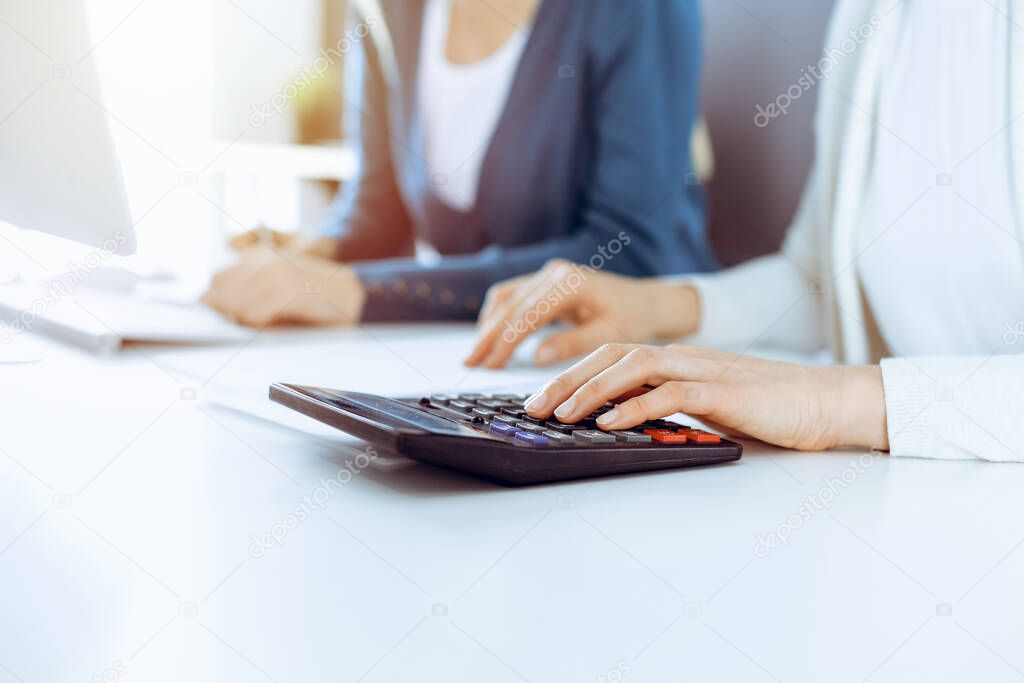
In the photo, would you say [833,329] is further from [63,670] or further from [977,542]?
[63,670]

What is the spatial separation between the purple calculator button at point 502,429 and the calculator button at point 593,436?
39 mm

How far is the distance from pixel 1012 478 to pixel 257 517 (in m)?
0.49

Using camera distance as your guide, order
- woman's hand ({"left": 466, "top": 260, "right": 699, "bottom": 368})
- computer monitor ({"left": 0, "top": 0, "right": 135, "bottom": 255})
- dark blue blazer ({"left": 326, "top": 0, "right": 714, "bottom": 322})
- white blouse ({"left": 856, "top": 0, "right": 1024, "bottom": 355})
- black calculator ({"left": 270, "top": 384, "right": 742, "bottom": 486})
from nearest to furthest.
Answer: black calculator ({"left": 270, "top": 384, "right": 742, "bottom": 486})
computer monitor ({"left": 0, "top": 0, "right": 135, "bottom": 255})
white blouse ({"left": 856, "top": 0, "right": 1024, "bottom": 355})
woman's hand ({"left": 466, "top": 260, "right": 699, "bottom": 368})
dark blue blazer ({"left": 326, "top": 0, "right": 714, "bottom": 322})

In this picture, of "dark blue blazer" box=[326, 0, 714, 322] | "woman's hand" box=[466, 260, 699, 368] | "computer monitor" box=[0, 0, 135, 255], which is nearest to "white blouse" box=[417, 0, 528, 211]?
"dark blue blazer" box=[326, 0, 714, 322]

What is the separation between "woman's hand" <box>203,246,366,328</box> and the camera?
4.00 ft

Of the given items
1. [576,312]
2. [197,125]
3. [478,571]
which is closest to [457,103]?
[197,125]

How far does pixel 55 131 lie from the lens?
0.64 metres

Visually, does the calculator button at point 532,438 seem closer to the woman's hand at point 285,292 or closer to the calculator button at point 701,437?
the calculator button at point 701,437

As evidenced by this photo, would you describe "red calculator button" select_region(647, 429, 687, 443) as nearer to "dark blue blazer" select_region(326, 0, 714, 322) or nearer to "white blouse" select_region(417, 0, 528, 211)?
"dark blue blazer" select_region(326, 0, 714, 322)

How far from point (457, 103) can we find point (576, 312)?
822 millimetres

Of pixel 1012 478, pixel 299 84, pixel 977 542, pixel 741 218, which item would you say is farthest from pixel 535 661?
pixel 299 84

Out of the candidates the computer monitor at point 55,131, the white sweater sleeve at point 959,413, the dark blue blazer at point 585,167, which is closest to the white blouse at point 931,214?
the white sweater sleeve at point 959,413

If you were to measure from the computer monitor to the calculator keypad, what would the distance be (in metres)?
0.28

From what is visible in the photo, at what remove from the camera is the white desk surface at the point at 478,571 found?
1.10 ft
